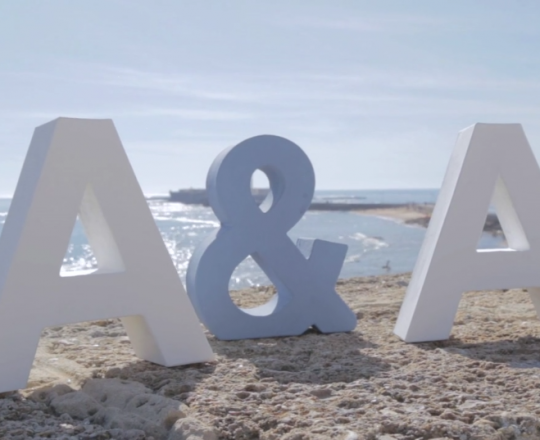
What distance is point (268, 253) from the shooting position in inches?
275

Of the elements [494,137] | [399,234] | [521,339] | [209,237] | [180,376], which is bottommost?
[180,376]

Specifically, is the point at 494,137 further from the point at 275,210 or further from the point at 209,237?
the point at 209,237

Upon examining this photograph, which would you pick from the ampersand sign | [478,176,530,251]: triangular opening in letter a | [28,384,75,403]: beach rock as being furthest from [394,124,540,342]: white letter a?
[28,384,75,403]: beach rock

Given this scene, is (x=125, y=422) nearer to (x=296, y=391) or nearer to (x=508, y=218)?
(x=296, y=391)

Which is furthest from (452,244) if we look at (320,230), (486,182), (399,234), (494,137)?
(320,230)

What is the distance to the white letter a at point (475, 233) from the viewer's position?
6445 mm

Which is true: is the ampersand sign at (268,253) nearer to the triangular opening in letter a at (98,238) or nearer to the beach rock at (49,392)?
the triangular opening in letter a at (98,238)

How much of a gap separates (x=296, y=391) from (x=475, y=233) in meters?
2.65

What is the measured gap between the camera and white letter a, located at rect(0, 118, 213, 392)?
16.4 ft

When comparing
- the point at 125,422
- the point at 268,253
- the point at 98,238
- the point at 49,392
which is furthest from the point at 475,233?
the point at 49,392

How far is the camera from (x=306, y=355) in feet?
19.6

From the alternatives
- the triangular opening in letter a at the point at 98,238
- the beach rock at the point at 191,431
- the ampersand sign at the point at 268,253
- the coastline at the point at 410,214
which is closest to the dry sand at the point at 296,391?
the beach rock at the point at 191,431

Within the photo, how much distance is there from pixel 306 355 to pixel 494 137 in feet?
8.81

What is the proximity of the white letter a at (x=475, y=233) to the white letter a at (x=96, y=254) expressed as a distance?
6.95 feet
